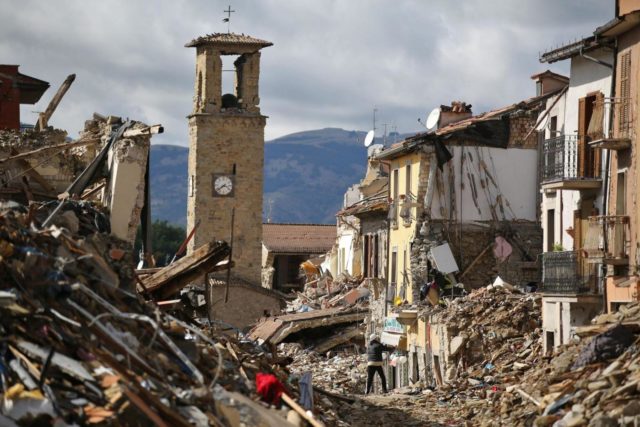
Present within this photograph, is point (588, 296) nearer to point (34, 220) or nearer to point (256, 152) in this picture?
point (34, 220)

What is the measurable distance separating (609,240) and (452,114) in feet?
57.0

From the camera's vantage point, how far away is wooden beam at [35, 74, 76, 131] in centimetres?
3572

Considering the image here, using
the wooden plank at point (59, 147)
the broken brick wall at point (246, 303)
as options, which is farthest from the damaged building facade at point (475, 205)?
the broken brick wall at point (246, 303)

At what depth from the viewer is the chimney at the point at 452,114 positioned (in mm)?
49791

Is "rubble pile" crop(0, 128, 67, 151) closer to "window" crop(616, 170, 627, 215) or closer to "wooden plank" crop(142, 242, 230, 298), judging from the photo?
"wooden plank" crop(142, 242, 230, 298)

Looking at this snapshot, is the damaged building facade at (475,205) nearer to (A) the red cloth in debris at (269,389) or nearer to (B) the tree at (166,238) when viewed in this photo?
(A) the red cloth in debris at (269,389)

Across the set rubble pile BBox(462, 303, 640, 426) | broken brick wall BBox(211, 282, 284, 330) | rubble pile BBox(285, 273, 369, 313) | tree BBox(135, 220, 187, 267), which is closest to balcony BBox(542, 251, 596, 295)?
rubble pile BBox(462, 303, 640, 426)

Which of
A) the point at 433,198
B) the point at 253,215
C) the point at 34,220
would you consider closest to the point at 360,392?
the point at 433,198

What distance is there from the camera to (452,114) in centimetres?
5009

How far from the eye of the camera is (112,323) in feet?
57.5

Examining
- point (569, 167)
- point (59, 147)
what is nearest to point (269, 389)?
point (59, 147)

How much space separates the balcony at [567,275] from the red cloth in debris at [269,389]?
51.3ft

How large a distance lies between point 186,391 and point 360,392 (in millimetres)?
26579

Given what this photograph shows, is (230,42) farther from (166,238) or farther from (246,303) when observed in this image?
(166,238)
